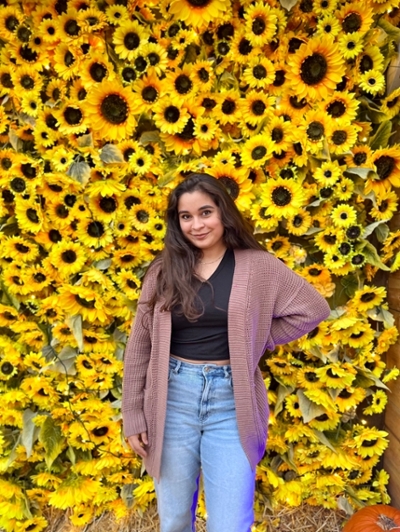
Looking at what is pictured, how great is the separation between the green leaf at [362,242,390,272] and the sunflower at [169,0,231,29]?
3.58 feet

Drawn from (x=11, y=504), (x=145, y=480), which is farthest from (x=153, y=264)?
(x=11, y=504)

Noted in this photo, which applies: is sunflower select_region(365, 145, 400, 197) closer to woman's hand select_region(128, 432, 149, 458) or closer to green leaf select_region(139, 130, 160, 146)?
green leaf select_region(139, 130, 160, 146)

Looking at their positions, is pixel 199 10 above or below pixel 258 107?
above

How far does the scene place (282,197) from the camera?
5.23ft

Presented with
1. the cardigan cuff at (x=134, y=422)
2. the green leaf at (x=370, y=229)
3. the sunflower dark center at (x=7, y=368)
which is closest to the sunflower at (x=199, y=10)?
the green leaf at (x=370, y=229)

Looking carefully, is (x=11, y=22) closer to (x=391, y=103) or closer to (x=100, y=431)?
(x=391, y=103)

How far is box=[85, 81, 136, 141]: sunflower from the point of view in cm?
162

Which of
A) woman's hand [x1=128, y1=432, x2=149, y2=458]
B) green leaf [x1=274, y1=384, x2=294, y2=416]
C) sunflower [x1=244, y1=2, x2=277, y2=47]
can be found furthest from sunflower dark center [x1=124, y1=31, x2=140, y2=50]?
green leaf [x1=274, y1=384, x2=294, y2=416]

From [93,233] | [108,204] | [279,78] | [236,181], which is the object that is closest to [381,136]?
[279,78]

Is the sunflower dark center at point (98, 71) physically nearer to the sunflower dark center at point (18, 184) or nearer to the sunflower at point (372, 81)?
the sunflower dark center at point (18, 184)

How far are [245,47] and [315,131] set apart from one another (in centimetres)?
44

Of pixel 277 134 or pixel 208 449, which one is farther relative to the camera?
pixel 277 134

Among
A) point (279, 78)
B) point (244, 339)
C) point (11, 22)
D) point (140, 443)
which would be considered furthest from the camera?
point (11, 22)

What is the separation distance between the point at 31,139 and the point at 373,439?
2.09 meters
